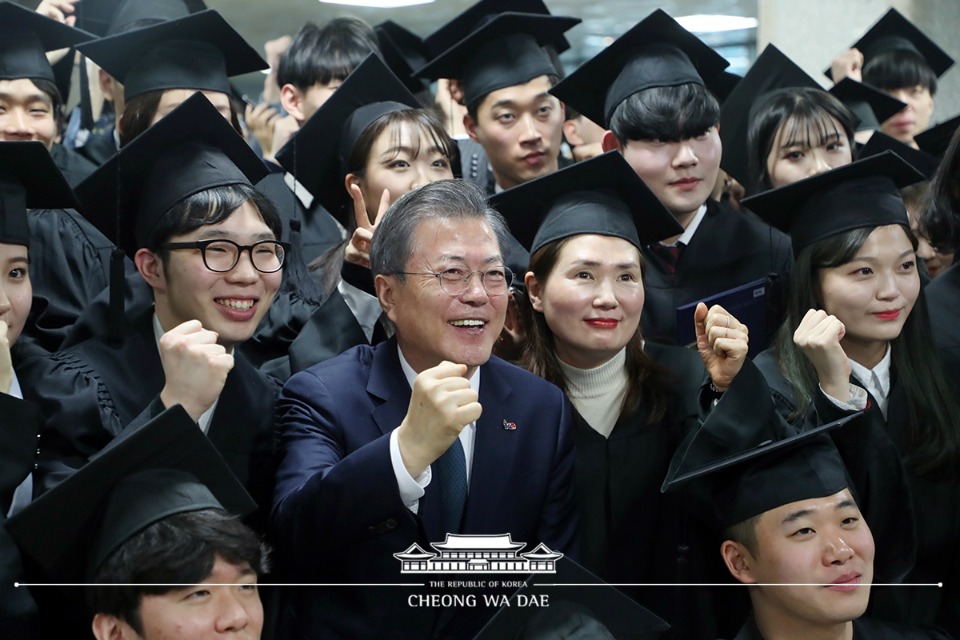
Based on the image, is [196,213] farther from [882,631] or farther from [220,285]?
[882,631]

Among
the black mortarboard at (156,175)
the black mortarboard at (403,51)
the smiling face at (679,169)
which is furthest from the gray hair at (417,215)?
the black mortarboard at (403,51)

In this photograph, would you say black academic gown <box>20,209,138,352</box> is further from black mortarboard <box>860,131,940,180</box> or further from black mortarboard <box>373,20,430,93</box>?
black mortarboard <box>860,131,940,180</box>

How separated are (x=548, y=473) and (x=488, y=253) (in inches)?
20.2

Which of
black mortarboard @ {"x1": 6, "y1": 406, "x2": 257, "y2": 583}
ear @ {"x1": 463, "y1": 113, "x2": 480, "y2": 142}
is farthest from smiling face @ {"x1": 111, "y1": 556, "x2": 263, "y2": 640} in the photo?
ear @ {"x1": 463, "y1": 113, "x2": 480, "y2": 142}

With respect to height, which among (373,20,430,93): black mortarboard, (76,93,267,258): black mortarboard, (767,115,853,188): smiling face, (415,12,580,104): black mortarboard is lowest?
(76,93,267,258): black mortarboard

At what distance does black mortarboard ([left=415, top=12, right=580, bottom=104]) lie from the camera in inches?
176

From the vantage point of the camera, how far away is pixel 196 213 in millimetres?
3092

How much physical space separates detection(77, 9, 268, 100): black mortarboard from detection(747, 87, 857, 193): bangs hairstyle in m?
1.69

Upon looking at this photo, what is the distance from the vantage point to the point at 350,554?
2754mm

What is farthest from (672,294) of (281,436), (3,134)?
(3,134)

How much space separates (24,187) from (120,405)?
1.88 feet

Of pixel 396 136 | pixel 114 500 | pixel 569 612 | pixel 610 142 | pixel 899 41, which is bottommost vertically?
pixel 569 612

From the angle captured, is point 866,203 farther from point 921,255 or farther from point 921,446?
point 921,255

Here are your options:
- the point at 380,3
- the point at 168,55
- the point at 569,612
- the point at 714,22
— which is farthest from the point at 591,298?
the point at 380,3
